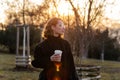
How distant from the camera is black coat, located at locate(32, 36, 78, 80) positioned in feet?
20.8

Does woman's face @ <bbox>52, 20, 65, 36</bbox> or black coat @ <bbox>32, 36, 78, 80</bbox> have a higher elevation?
woman's face @ <bbox>52, 20, 65, 36</bbox>

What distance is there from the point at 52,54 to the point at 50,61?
11 cm

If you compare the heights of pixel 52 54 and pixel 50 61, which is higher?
pixel 52 54

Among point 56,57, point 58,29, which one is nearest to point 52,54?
point 56,57

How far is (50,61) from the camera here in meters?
6.31

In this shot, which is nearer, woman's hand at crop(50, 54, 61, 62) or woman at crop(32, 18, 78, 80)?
woman's hand at crop(50, 54, 61, 62)

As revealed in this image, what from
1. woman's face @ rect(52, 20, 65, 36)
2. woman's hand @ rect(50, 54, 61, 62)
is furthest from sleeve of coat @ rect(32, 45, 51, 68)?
woman's face @ rect(52, 20, 65, 36)

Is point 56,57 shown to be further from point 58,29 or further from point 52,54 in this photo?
point 58,29

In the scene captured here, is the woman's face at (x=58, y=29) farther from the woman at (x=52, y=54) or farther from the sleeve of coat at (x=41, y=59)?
the sleeve of coat at (x=41, y=59)

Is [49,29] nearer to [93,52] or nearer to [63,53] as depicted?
[63,53]

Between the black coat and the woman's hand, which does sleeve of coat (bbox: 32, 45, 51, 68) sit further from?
the woman's hand

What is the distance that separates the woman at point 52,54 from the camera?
6334mm

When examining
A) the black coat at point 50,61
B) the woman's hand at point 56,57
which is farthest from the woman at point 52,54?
the woman's hand at point 56,57

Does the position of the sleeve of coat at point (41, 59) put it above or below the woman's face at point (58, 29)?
below
